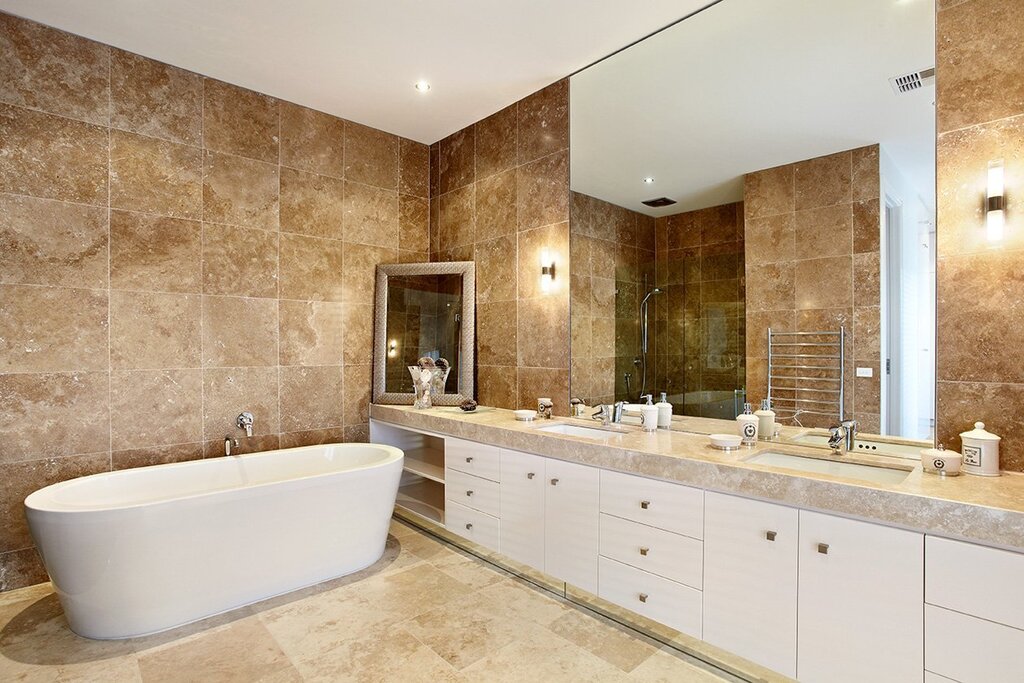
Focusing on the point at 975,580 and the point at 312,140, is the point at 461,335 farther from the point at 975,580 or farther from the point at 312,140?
the point at 975,580

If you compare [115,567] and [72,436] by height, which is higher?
[72,436]

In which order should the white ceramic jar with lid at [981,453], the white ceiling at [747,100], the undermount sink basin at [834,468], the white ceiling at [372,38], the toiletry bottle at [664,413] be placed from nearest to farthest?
the white ceramic jar with lid at [981,453] < the undermount sink basin at [834,468] < the white ceiling at [747,100] < the white ceiling at [372,38] < the toiletry bottle at [664,413]

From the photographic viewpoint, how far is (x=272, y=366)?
346 cm

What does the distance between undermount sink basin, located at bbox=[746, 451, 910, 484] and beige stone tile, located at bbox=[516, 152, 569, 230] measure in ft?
5.94

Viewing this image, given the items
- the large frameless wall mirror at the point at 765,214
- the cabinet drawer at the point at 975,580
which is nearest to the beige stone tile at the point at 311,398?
the large frameless wall mirror at the point at 765,214

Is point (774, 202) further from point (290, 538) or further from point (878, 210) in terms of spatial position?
point (290, 538)

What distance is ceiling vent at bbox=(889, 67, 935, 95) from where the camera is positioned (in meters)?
1.96

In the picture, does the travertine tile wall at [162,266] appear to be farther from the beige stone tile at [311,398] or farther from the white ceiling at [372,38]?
the white ceiling at [372,38]

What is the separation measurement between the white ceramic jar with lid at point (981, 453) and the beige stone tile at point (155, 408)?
375cm

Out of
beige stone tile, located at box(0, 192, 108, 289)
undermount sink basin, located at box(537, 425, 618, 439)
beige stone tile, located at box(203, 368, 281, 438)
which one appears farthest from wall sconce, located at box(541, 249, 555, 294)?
beige stone tile, located at box(0, 192, 108, 289)

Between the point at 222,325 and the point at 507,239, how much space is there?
75.9 inches

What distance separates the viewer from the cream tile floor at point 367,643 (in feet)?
6.59

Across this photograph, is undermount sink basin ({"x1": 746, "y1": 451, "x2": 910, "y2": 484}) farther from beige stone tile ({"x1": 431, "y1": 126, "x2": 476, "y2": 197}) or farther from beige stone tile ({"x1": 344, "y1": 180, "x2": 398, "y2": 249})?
beige stone tile ({"x1": 344, "y1": 180, "x2": 398, "y2": 249})

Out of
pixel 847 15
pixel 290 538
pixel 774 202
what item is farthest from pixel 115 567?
pixel 847 15
